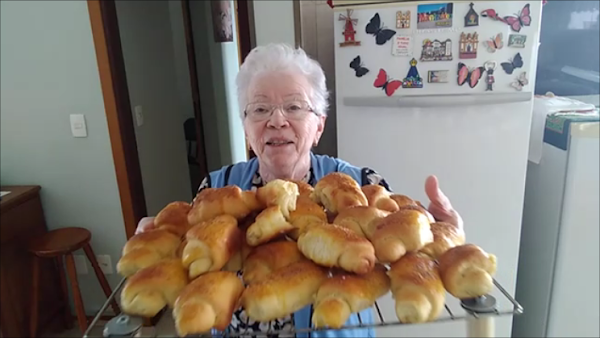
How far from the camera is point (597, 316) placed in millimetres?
1486

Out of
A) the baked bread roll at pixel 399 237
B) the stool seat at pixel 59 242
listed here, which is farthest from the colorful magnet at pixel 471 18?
the stool seat at pixel 59 242

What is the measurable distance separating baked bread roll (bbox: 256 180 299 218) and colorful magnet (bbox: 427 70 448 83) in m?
1.00

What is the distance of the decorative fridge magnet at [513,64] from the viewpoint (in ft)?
4.49

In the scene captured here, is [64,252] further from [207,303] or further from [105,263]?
[207,303]

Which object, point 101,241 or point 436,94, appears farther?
point 101,241

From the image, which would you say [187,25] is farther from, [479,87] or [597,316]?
[597,316]

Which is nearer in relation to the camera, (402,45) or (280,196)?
(280,196)

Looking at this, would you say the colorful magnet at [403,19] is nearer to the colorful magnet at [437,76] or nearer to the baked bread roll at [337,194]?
the colorful magnet at [437,76]

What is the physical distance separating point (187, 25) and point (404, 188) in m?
1.95

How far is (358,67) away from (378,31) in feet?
0.44

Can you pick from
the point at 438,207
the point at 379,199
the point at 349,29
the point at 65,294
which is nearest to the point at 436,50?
the point at 349,29

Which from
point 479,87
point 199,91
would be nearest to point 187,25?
point 199,91

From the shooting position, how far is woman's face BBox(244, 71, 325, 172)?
3.37ft

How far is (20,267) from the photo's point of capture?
1967 mm
